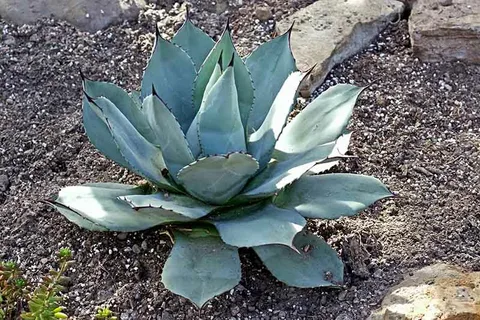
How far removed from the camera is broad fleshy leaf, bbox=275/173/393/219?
2055 mm

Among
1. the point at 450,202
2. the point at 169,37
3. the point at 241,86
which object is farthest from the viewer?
the point at 169,37

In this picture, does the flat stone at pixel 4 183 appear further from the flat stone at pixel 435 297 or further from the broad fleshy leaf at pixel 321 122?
the flat stone at pixel 435 297

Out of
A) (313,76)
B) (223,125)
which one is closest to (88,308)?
(223,125)

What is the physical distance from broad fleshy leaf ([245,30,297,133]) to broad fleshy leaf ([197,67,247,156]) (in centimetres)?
19

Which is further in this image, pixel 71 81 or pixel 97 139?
pixel 71 81

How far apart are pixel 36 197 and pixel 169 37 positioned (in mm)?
965

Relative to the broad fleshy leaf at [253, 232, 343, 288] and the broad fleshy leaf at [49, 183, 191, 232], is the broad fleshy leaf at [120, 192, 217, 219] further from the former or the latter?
the broad fleshy leaf at [253, 232, 343, 288]

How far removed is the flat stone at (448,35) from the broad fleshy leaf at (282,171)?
1039 mm

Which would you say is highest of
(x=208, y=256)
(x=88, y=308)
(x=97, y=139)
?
(x=97, y=139)

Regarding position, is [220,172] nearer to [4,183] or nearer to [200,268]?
[200,268]

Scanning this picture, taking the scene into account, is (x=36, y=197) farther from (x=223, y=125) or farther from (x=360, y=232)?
(x=360, y=232)

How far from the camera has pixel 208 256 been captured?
2.04m

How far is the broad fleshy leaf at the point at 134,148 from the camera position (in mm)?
2043

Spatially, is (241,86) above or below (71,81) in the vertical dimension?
above
